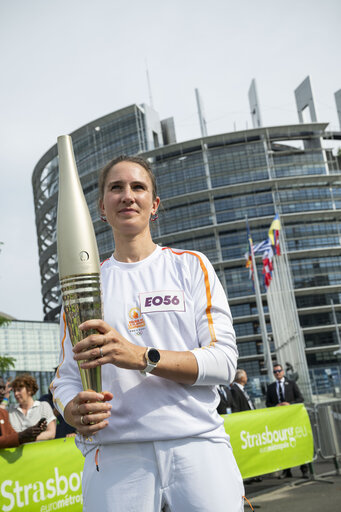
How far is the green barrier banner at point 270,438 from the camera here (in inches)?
276

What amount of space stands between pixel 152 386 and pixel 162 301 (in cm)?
25

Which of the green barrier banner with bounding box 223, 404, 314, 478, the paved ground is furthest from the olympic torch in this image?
the green barrier banner with bounding box 223, 404, 314, 478

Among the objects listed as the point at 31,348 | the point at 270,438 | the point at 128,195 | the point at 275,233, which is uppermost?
the point at 275,233

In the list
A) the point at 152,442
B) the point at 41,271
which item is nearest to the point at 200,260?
the point at 152,442

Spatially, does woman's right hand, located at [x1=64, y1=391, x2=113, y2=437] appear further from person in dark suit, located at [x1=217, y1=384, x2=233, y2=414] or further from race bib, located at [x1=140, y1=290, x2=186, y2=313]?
person in dark suit, located at [x1=217, y1=384, x2=233, y2=414]

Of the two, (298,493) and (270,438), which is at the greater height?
(270,438)

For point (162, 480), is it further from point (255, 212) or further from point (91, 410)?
point (255, 212)

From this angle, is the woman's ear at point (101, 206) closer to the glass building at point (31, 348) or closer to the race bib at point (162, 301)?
the race bib at point (162, 301)

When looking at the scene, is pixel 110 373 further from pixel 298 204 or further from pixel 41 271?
pixel 41 271

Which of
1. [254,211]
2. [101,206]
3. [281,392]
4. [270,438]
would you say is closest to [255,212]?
[254,211]

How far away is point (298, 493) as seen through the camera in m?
7.30

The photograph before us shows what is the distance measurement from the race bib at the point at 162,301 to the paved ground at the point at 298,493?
4.89 meters

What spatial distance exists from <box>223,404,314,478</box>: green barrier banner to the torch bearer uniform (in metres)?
5.56

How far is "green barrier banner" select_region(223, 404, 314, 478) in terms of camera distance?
7.02 meters
